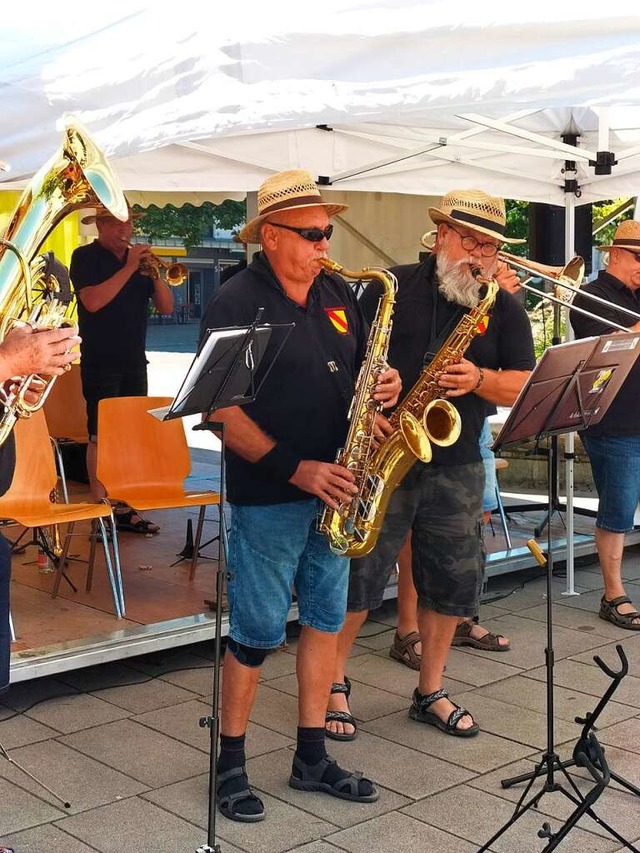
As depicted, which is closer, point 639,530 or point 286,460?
point 286,460

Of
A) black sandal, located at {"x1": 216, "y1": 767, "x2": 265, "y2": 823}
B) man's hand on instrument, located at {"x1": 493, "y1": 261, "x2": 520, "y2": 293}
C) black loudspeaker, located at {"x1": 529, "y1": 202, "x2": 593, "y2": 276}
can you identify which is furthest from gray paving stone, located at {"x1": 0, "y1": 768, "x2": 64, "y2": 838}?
black loudspeaker, located at {"x1": 529, "y1": 202, "x2": 593, "y2": 276}

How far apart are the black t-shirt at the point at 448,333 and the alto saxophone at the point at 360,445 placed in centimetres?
39

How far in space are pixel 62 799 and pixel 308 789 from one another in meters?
0.85

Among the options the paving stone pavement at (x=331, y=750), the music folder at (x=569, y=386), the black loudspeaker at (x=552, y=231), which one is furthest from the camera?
the black loudspeaker at (x=552, y=231)

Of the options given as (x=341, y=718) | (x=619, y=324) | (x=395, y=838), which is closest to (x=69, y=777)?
(x=341, y=718)

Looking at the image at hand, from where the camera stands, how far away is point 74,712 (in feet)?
15.8

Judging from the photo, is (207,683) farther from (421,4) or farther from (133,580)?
(421,4)

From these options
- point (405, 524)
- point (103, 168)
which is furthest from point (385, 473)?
point (103, 168)

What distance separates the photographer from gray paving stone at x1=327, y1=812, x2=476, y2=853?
3633mm

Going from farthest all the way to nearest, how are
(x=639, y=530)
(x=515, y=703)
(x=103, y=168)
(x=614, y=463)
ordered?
(x=639, y=530) → (x=614, y=463) → (x=515, y=703) → (x=103, y=168)

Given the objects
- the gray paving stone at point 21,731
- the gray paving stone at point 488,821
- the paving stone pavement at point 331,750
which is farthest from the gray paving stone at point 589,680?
the gray paving stone at point 21,731

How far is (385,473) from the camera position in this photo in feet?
13.8

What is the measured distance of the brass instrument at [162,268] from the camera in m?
7.28

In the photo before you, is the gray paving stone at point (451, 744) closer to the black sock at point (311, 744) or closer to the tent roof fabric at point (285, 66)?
the black sock at point (311, 744)
